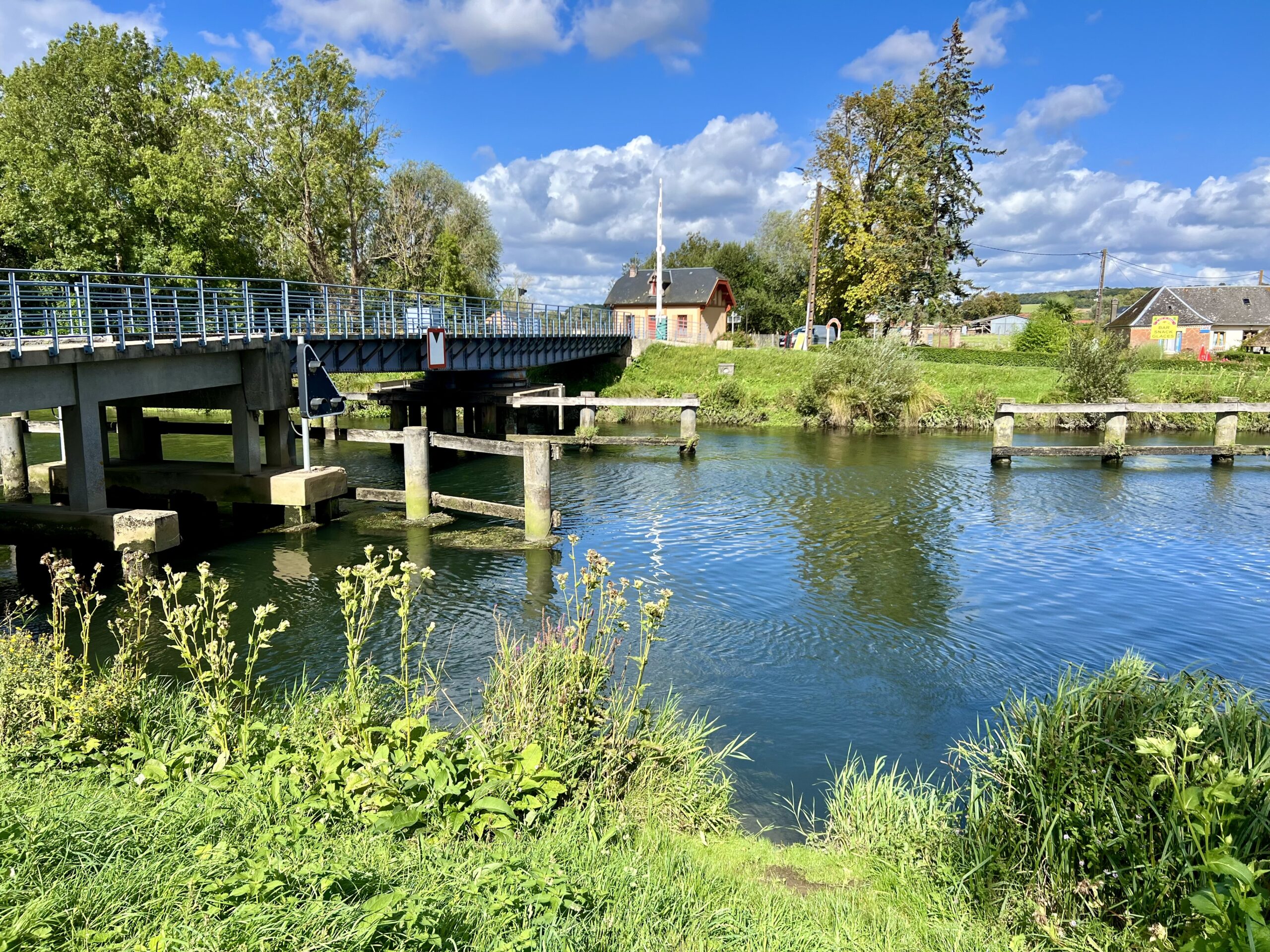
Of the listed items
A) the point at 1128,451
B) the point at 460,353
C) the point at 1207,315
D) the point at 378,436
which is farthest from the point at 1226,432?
the point at 1207,315

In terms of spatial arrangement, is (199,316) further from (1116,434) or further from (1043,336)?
(1043,336)

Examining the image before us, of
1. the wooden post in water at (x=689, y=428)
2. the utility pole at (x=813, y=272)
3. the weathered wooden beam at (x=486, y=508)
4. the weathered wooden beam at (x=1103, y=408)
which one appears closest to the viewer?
the weathered wooden beam at (x=486, y=508)

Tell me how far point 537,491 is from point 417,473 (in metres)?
3.00

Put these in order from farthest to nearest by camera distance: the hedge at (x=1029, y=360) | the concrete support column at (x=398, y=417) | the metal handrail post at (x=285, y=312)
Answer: the hedge at (x=1029, y=360) → the concrete support column at (x=398, y=417) → the metal handrail post at (x=285, y=312)

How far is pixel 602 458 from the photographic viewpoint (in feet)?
91.3

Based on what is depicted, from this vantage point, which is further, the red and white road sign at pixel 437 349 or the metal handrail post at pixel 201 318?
the red and white road sign at pixel 437 349

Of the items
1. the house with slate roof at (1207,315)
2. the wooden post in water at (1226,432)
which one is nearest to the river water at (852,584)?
the wooden post in water at (1226,432)

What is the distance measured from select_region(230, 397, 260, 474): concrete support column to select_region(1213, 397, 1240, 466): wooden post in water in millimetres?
26292

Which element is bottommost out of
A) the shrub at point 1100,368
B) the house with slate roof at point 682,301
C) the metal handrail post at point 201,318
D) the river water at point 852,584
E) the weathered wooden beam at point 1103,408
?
the river water at point 852,584

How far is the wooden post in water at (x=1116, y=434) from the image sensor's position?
24.7m

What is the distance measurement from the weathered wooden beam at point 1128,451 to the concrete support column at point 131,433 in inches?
904

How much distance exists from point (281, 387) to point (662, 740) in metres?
14.6

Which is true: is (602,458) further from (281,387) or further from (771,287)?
(771,287)

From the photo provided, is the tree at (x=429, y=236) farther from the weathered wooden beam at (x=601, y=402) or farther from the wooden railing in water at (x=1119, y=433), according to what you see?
the wooden railing in water at (x=1119, y=433)
